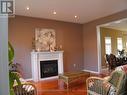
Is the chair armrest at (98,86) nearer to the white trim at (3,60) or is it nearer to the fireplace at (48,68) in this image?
the white trim at (3,60)

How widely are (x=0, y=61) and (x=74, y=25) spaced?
21.9 ft

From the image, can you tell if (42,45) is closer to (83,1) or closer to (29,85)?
(83,1)

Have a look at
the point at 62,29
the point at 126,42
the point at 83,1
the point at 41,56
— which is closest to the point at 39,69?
the point at 41,56

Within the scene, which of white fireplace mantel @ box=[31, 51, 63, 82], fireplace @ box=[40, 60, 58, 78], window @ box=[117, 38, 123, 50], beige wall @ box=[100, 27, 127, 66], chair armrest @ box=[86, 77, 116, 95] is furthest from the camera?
window @ box=[117, 38, 123, 50]

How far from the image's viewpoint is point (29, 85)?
2.81m

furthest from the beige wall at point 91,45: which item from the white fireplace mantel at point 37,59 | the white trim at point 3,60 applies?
the white trim at point 3,60

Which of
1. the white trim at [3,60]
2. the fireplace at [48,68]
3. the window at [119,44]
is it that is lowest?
the fireplace at [48,68]

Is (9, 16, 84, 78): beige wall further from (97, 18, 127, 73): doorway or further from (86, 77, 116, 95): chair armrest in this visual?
(86, 77, 116, 95): chair armrest

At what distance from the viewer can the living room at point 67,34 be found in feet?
18.0

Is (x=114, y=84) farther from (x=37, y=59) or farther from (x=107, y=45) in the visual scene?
(x=107, y=45)

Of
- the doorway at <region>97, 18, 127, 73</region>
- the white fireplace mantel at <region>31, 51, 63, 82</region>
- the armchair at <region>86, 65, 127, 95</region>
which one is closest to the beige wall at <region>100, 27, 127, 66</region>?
the doorway at <region>97, 18, 127, 73</region>

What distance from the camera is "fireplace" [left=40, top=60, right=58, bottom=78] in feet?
19.4

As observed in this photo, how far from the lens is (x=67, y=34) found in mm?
7027

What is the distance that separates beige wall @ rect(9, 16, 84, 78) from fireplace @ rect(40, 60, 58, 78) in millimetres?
566
